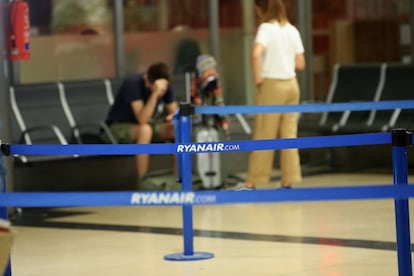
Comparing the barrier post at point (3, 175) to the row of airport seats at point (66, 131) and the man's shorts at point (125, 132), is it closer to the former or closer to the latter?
the row of airport seats at point (66, 131)

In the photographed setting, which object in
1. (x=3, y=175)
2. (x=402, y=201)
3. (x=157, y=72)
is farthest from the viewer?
(x=157, y=72)

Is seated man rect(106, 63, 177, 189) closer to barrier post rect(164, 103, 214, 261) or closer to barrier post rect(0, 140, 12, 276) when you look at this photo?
barrier post rect(164, 103, 214, 261)

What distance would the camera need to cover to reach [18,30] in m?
11.2

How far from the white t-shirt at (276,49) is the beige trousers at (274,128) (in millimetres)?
78

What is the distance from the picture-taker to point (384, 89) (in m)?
14.5

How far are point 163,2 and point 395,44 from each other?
10.3 feet

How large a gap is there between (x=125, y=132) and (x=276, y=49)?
1885mm

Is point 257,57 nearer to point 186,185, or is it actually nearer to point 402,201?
point 186,185

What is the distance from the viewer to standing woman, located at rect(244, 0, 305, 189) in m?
11.5

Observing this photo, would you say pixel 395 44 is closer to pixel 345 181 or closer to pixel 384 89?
pixel 384 89

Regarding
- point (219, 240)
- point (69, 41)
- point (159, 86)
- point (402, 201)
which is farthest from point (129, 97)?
point (402, 201)

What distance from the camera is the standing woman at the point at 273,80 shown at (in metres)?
11.5

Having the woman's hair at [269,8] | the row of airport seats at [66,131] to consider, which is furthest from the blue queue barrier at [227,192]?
the row of airport seats at [66,131]

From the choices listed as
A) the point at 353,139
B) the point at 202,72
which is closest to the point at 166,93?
the point at 202,72
